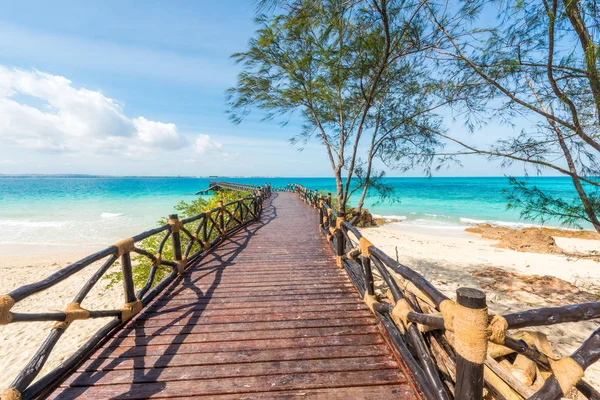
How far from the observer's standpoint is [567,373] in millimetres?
1417

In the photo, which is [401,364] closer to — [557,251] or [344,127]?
[344,127]

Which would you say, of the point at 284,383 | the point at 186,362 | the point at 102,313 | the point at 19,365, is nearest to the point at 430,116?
the point at 284,383

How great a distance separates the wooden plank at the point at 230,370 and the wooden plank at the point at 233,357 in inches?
1.9

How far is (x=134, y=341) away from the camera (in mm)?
2908

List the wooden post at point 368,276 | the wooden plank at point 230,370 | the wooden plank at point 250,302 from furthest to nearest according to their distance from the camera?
the wooden plank at point 250,302, the wooden post at point 368,276, the wooden plank at point 230,370

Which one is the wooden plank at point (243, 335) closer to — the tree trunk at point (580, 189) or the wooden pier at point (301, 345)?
the wooden pier at point (301, 345)

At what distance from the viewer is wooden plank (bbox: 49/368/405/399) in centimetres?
223

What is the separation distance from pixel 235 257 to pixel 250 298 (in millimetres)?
2187

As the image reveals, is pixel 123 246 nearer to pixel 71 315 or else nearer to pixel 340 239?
pixel 71 315

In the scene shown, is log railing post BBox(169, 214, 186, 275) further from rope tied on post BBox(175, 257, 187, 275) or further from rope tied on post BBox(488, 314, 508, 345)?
rope tied on post BBox(488, 314, 508, 345)

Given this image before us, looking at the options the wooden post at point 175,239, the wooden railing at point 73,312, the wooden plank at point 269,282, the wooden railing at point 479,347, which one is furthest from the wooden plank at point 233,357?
the wooden post at point 175,239

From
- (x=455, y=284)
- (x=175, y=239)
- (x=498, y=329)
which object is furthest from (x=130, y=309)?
(x=455, y=284)

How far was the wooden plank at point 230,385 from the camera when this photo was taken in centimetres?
223

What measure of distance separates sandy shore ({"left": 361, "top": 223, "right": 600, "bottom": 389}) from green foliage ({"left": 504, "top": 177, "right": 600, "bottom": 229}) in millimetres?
1729
